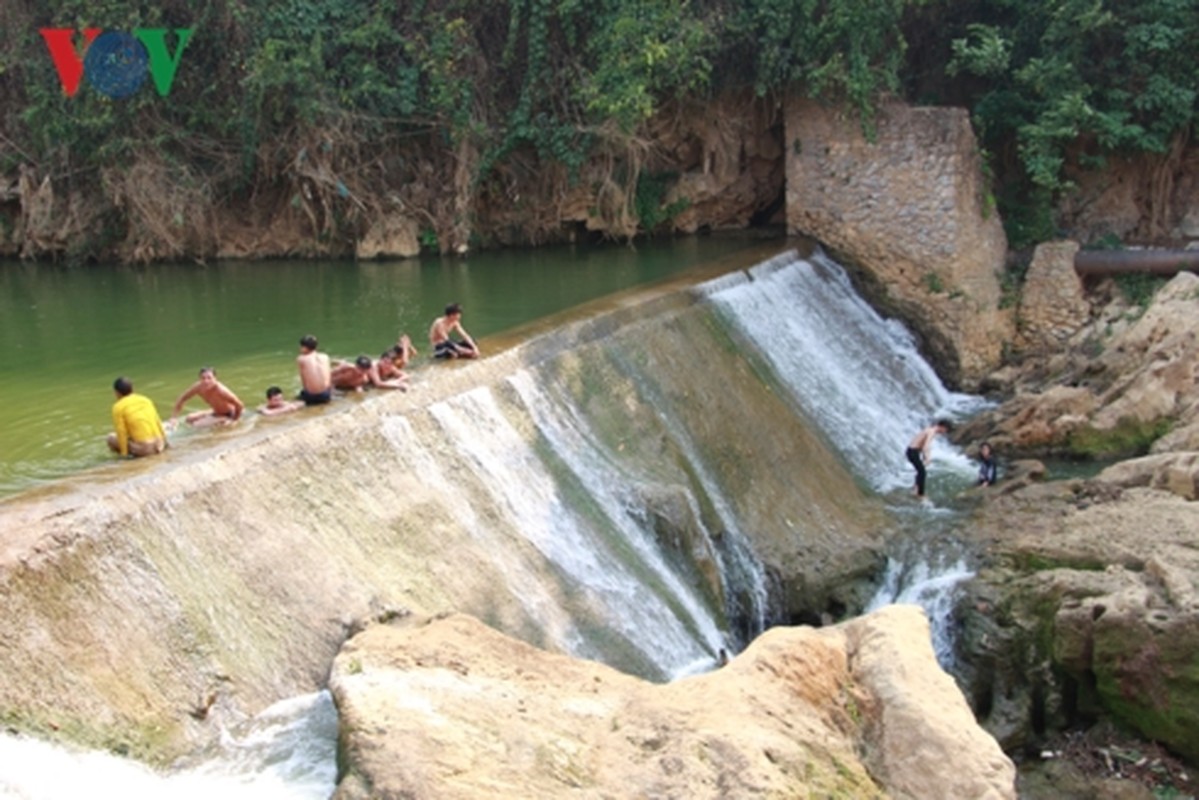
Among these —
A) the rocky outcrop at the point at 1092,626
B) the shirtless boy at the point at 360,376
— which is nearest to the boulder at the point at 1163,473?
the rocky outcrop at the point at 1092,626

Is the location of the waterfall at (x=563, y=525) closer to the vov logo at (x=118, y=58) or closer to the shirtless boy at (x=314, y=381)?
the shirtless boy at (x=314, y=381)

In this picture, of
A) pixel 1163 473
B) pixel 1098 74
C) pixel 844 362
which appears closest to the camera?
pixel 1163 473

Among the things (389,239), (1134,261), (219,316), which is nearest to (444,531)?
(219,316)

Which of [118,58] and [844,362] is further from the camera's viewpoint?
[118,58]

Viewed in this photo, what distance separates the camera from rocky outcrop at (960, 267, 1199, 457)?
14.1 m

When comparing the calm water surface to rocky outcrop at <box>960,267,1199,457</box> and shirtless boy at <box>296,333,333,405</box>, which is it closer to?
shirtless boy at <box>296,333,333,405</box>

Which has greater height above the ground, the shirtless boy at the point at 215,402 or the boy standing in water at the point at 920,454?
the shirtless boy at the point at 215,402

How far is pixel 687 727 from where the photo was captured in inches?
220

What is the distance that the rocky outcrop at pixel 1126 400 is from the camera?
1409 centimetres

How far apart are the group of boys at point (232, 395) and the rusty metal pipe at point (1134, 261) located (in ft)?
36.3

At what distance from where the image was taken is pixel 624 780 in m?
5.25

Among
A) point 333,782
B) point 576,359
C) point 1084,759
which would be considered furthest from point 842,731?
point 576,359

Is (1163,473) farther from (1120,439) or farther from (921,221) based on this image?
(921,221)

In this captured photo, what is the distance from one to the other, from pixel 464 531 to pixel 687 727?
3943mm
